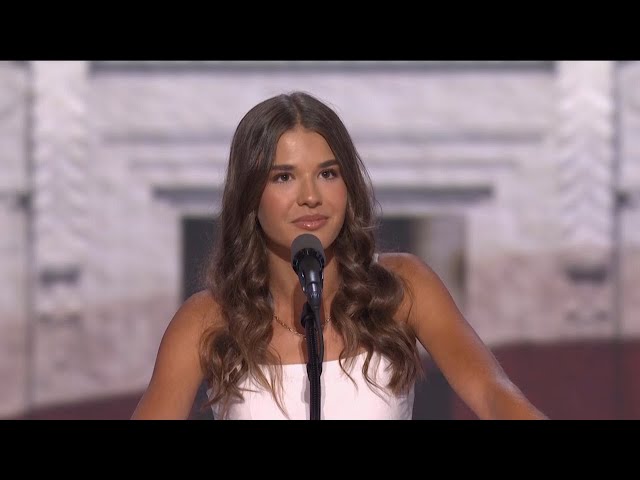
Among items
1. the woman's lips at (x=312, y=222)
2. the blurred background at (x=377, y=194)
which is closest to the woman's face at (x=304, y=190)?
the woman's lips at (x=312, y=222)

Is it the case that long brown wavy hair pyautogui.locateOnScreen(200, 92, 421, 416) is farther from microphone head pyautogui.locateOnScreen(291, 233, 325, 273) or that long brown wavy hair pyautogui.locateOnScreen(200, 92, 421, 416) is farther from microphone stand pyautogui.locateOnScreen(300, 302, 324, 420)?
microphone stand pyautogui.locateOnScreen(300, 302, 324, 420)

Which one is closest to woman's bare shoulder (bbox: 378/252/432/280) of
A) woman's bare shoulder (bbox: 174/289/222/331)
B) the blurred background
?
woman's bare shoulder (bbox: 174/289/222/331)

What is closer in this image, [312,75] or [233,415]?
[233,415]

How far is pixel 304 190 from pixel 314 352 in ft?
2.20

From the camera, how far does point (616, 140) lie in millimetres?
4891

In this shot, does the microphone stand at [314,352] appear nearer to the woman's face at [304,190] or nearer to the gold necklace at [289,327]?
the woman's face at [304,190]

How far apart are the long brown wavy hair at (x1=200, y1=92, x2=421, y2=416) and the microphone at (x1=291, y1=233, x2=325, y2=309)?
0.55 metres

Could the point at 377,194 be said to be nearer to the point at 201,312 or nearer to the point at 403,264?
the point at 403,264

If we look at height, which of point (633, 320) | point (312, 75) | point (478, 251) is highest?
point (312, 75)

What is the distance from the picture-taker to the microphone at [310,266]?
1.78 metres

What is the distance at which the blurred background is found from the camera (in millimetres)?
4863
